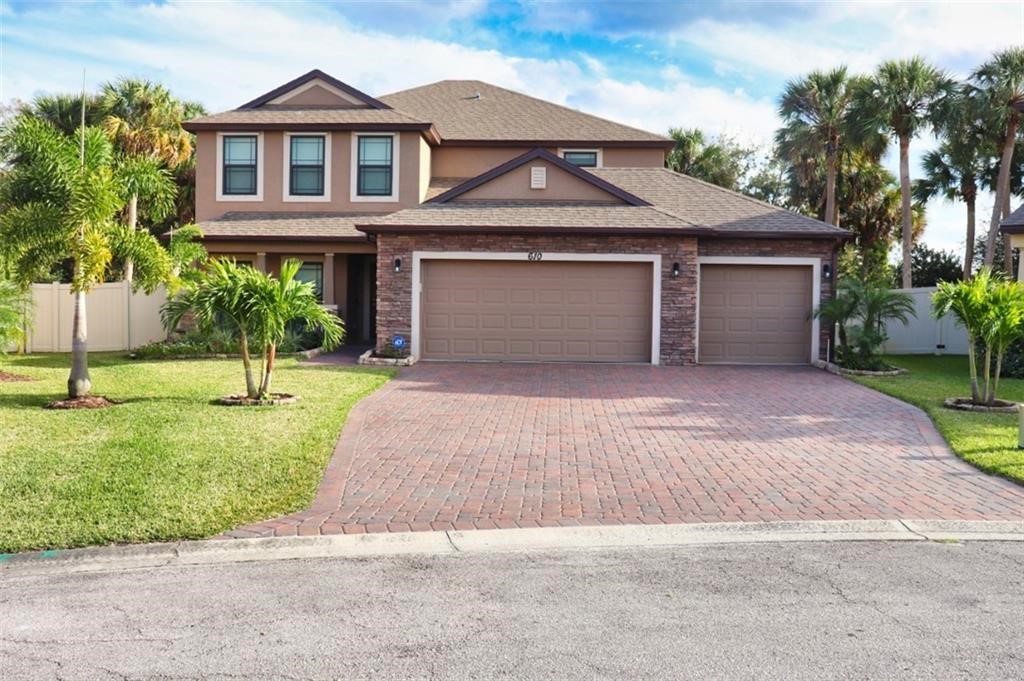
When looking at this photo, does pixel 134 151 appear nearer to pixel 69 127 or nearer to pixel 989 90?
pixel 69 127

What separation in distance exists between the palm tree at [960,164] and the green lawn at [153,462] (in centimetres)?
2348

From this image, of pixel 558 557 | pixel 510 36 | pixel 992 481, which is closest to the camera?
pixel 558 557

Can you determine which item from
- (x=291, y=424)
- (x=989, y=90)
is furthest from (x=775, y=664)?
(x=989, y=90)

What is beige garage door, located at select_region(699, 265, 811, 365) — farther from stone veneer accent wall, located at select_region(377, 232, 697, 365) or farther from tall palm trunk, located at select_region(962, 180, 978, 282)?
tall palm trunk, located at select_region(962, 180, 978, 282)

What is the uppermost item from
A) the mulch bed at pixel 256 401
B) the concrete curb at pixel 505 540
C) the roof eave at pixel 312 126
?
the roof eave at pixel 312 126

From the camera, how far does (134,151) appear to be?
93.2ft

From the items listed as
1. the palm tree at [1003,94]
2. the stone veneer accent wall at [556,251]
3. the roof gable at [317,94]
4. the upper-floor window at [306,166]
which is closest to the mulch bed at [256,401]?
the stone veneer accent wall at [556,251]

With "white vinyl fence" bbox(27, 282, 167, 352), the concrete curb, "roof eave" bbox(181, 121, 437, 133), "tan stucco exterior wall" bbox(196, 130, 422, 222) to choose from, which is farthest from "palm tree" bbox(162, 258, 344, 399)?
"roof eave" bbox(181, 121, 437, 133)

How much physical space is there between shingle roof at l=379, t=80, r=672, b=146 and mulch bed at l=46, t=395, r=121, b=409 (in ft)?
47.2

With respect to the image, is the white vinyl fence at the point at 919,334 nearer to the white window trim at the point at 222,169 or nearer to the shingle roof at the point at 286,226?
the shingle roof at the point at 286,226

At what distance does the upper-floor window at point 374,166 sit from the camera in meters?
23.2

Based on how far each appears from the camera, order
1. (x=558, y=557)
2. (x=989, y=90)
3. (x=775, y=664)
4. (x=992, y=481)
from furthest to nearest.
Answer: (x=989, y=90) < (x=992, y=481) < (x=558, y=557) < (x=775, y=664)

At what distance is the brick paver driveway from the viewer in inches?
293

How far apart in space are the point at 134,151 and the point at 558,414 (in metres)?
21.8
